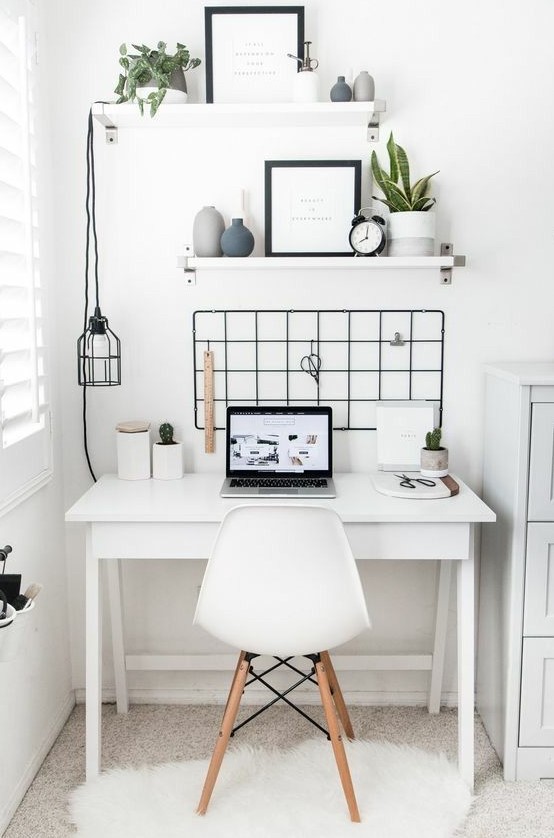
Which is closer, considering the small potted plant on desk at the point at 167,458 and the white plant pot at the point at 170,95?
the white plant pot at the point at 170,95

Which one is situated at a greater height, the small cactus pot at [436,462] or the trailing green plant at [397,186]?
the trailing green plant at [397,186]

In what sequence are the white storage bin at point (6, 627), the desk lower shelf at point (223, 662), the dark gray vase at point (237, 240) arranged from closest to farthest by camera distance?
the white storage bin at point (6, 627), the dark gray vase at point (237, 240), the desk lower shelf at point (223, 662)

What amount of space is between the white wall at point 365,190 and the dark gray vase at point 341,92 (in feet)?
0.51

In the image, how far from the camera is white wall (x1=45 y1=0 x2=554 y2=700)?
7.98ft

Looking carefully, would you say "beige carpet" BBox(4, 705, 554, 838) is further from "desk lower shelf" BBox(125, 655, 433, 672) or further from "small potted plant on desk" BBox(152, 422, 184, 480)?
"small potted plant on desk" BBox(152, 422, 184, 480)

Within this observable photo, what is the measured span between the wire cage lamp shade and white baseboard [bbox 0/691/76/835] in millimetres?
1072

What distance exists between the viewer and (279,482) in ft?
7.95

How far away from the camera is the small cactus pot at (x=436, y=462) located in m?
2.42

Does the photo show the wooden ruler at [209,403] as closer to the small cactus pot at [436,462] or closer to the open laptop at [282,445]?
the open laptop at [282,445]

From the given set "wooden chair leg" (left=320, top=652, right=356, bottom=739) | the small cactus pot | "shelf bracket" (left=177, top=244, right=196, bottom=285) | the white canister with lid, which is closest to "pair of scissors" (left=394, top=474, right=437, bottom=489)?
the small cactus pot

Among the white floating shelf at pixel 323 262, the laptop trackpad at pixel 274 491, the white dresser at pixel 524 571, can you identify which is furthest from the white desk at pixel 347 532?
the white floating shelf at pixel 323 262

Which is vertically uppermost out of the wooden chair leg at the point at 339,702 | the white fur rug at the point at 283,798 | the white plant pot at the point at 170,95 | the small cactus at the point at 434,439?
the white plant pot at the point at 170,95

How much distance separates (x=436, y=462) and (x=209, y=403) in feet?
2.43

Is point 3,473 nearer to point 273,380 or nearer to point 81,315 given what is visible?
point 81,315
